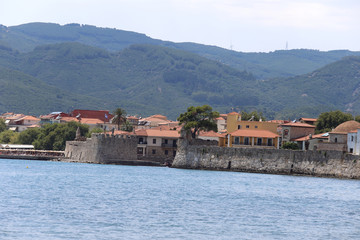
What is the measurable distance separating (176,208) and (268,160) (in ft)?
97.9

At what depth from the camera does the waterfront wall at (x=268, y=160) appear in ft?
201

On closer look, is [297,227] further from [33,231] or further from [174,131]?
[174,131]

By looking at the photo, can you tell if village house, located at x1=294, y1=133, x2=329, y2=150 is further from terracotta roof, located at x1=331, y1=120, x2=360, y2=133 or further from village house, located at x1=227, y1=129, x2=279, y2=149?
village house, located at x1=227, y1=129, x2=279, y2=149

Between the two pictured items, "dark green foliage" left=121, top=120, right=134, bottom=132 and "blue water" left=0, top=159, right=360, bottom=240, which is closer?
"blue water" left=0, top=159, right=360, bottom=240

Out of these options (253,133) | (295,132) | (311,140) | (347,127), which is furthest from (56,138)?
(347,127)

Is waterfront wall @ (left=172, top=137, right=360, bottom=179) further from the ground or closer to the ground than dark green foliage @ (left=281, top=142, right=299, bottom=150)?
closer to the ground

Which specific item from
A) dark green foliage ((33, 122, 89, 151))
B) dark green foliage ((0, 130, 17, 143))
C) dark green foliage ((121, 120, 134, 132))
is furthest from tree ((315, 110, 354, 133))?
dark green foliage ((0, 130, 17, 143))

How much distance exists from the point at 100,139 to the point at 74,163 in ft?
19.6

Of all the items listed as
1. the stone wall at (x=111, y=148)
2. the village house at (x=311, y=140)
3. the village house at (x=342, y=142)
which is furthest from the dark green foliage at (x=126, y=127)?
the village house at (x=342, y=142)

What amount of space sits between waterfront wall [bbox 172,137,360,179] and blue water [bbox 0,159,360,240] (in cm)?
272

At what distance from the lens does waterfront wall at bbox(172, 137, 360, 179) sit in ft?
201

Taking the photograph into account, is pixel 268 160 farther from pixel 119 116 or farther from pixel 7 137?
pixel 7 137

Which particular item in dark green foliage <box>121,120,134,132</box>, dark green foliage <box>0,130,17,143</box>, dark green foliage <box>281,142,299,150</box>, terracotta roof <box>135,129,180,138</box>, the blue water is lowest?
the blue water

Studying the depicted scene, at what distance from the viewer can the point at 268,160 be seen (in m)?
66.9
